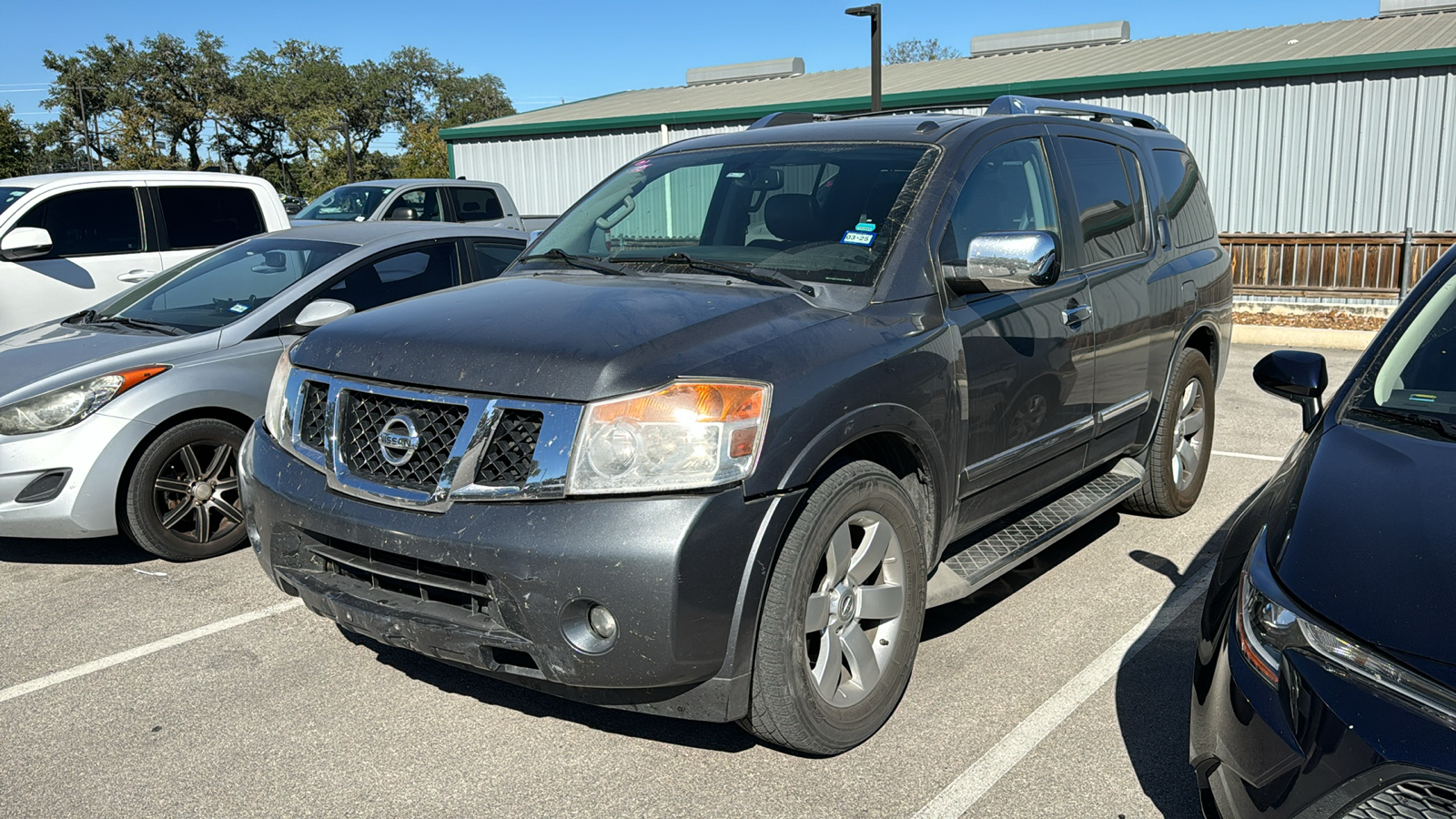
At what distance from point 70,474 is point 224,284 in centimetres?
152

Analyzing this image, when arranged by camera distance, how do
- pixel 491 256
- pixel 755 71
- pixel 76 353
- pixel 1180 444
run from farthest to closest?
pixel 755 71, pixel 491 256, pixel 1180 444, pixel 76 353

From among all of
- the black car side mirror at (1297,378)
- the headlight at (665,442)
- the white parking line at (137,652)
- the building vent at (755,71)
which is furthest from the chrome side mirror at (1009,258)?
the building vent at (755,71)

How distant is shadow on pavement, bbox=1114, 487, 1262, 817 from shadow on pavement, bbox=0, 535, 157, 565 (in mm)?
4537

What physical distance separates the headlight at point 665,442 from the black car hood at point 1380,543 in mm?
1296

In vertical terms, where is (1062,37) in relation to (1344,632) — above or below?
above

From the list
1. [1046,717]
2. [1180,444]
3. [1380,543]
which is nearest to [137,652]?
[1046,717]

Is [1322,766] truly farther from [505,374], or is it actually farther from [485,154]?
[485,154]

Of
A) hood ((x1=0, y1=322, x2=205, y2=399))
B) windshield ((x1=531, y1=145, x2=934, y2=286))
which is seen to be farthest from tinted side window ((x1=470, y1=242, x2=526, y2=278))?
windshield ((x1=531, y1=145, x2=934, y2=286))

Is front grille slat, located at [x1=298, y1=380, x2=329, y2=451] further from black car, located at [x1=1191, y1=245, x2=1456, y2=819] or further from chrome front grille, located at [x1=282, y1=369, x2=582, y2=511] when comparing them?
black car, located at [x1=1191, y1=245, x2=1456, y2=819]

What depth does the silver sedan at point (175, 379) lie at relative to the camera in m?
5.02

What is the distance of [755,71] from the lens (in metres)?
28.9

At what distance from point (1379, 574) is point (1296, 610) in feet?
0.59

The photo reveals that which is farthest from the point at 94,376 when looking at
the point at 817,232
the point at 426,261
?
the point at 817,232

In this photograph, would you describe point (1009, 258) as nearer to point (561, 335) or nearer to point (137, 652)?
point (561, 335)
